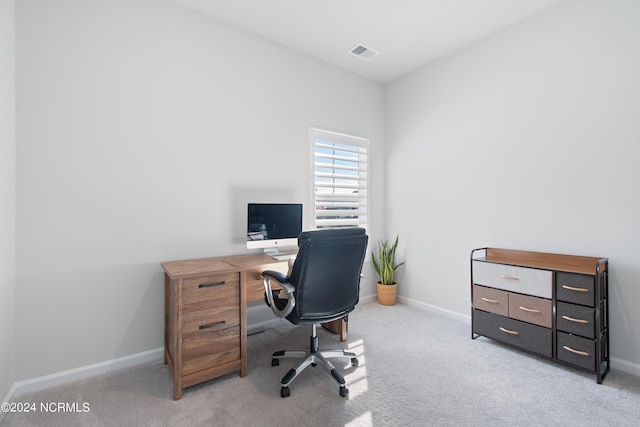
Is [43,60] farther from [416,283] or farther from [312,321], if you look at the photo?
[416,283]

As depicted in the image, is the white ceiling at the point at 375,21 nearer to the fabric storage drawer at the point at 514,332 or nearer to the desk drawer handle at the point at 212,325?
the desk drawer handle at the point at 212,325

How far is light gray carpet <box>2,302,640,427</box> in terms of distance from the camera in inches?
67.7

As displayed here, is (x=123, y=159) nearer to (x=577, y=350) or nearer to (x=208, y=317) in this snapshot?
(x=208, y=317)

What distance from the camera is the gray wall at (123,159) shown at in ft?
6.61

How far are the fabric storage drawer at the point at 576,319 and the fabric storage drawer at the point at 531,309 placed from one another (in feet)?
0.20

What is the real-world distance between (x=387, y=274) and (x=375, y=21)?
2.82 metres

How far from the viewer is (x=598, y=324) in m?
2.07

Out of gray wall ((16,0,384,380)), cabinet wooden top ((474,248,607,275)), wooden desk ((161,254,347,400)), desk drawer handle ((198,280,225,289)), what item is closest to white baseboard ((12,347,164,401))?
gray wall ((16,0,384,380))

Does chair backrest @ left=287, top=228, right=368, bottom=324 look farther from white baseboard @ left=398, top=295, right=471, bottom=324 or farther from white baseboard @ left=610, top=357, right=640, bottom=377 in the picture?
white baseboard @ left=610, top=357, right=640, bottom=377

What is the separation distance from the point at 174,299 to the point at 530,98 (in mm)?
3420

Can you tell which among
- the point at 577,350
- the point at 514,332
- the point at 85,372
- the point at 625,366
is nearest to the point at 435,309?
the point at 514,332

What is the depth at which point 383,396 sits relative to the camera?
6.35ft

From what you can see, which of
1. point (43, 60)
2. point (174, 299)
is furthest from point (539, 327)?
point (43, 60)

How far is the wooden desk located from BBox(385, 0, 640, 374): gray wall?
7.42 feet
